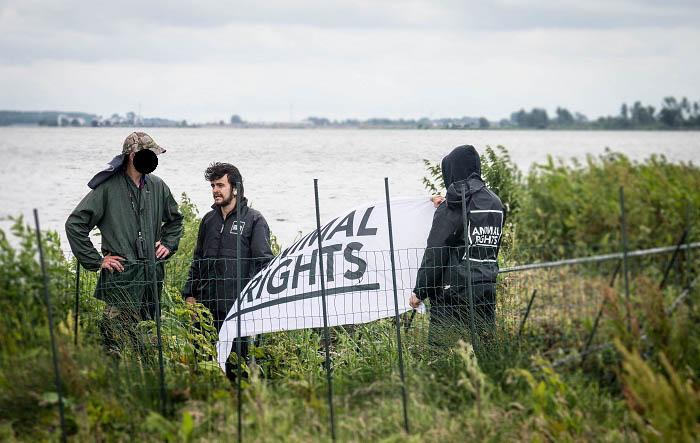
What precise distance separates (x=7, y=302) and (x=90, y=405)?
82cm

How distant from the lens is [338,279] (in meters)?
5.74

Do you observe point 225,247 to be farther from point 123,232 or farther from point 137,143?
point 137,143

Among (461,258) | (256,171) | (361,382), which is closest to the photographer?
(361,382)

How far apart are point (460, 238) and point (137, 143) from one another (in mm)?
2437

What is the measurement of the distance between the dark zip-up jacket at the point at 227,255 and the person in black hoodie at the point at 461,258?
1214mm

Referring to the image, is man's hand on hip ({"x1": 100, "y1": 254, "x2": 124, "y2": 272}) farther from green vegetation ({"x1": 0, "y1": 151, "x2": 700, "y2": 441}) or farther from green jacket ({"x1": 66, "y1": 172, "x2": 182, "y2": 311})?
green vegetation ({"x1": 0, "y1": 151, "x2": 700, "y2": 441})

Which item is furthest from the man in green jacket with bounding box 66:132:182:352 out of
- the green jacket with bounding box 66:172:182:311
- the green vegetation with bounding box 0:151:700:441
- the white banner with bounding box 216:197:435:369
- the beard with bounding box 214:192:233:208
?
the white banner with bounding box 216:197:435:369

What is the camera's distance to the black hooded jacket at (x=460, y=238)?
226 inches

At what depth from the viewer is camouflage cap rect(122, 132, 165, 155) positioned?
5.93 m

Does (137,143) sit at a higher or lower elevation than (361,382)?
higher

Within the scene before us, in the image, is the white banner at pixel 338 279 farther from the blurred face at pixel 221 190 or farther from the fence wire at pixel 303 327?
the blurred face at pixel 221 190

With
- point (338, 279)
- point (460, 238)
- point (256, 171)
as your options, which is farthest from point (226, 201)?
point (256, 171)

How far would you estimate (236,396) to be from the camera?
4980mm

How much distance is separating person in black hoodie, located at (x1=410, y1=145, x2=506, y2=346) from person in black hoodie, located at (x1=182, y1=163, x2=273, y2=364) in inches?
47.8
